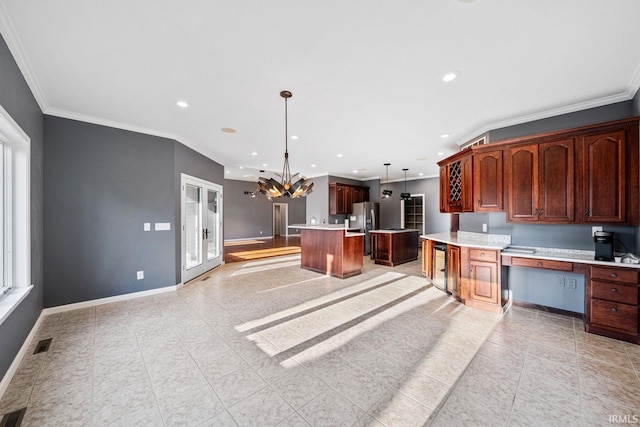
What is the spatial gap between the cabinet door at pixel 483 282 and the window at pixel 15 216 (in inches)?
203

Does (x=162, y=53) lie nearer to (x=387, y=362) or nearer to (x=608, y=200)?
(x=387, y=362)

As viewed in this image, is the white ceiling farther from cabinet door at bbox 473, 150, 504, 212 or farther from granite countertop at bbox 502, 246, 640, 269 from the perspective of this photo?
granite countertop at bbox 502, 246, 640, 269

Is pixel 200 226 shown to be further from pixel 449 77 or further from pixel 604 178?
pixel 604 178

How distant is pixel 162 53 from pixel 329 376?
3.12 metres

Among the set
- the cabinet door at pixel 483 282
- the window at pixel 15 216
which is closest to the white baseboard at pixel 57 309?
the window at pixel 15 216

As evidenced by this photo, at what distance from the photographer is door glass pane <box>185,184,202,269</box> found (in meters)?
5.04

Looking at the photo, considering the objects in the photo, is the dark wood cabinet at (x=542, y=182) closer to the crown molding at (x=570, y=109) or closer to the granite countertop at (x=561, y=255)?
the granite countertop at (x=561, y=255)

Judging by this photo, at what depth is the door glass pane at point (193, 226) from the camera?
504cm

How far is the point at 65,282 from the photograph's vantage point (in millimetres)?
3465

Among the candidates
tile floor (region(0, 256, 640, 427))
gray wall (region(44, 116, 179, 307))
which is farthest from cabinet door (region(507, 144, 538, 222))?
gray wall (region(44, 116, 179, 307))

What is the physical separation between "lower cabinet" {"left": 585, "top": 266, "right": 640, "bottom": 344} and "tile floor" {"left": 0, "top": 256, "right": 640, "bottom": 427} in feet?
0.41

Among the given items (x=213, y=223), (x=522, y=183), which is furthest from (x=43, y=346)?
(x=522, y=183)

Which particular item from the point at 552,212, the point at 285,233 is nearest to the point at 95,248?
the point at 552,212

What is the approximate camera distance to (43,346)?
8.41 ft
